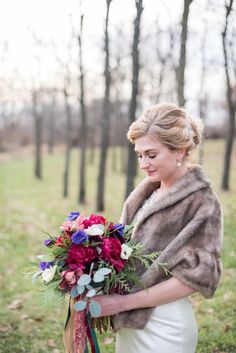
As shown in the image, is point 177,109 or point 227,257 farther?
point 227,257

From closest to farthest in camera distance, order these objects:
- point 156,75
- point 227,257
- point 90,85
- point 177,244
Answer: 1. point 177,244
2. point 227,257
3. point 156,75
4. point 90,85

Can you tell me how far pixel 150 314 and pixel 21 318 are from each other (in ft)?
11.7

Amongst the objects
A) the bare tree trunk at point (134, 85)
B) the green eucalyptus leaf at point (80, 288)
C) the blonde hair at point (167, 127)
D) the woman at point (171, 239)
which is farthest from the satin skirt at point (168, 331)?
the bare tree trunk at point (134, 85)

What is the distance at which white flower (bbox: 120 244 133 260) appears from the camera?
2.39 m

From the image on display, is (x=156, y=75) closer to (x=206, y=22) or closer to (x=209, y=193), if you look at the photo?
(x=206, y=22)

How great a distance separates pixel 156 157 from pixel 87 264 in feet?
2.26

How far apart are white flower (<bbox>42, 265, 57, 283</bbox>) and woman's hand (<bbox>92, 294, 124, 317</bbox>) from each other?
A: 270mm

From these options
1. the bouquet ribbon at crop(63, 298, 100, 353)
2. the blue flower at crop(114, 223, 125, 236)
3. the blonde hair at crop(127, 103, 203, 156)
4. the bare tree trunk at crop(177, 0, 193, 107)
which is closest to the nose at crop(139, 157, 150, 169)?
the blonde hair at crop(127, 103, 203, 156)

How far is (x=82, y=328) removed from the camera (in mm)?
2500

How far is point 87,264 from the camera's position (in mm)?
2346

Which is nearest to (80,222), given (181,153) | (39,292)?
(181,153)

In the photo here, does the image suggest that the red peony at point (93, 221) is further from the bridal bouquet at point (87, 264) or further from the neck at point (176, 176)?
the neck at point (176, 176)

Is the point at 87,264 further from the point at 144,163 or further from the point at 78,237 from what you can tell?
the point at 144,163

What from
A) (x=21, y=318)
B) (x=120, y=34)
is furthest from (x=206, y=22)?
(x=21, y=318)
